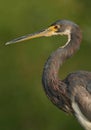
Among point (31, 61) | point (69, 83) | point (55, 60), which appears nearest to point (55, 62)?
point (55, 60)

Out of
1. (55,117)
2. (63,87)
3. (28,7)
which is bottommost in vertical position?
(63,87)

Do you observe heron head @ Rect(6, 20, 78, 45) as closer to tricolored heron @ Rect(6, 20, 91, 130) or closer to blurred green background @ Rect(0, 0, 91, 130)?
tricolored heron @ Rect(6, 20, 91, 130)

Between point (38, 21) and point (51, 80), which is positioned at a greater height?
point (38, 21)

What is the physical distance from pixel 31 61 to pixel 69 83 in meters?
4.19

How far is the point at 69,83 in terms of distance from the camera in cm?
809

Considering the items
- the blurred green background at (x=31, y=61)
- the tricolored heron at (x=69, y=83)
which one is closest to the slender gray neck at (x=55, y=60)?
the tricolored heron at (x=69, y=83)

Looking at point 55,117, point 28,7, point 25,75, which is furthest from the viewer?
point 28,7

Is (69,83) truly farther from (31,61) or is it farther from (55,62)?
(31,61)

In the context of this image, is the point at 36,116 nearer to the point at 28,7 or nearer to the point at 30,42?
the point at 30,42

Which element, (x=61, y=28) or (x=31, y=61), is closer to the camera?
(x=61, y=28)

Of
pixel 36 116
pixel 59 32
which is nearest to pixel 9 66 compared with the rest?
pixel 36 116

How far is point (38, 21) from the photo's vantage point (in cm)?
1284

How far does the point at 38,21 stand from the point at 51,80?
4.76m

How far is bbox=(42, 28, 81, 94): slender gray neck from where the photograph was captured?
26.6 ft
